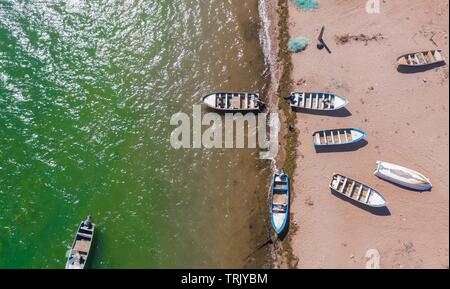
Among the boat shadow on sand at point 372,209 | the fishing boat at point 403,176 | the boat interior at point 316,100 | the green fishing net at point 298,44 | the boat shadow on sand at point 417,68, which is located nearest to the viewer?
the fishing boat at point 403,176

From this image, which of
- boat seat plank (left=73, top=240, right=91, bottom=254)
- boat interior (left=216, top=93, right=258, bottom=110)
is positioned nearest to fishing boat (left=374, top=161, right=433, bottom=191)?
boat interior (left=216, top=93, right=258, bottom=110)

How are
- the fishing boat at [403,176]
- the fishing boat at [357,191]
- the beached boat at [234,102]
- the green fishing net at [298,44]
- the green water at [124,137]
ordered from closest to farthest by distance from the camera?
the fishing boat at [403,176] < the fishing boat at [357,191] < the green water at [124,137] < the beached boat at [234,102] < the green fishing net at [298,44]

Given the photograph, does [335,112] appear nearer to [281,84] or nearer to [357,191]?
[281,84]

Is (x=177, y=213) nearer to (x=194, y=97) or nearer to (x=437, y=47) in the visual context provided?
(x=194, y=97)

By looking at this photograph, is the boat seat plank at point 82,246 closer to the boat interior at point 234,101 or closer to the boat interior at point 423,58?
the boat interior at point 234,101

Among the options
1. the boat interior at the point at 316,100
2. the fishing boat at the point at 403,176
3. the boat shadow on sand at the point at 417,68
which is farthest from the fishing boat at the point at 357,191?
the boat shadow on sand at the point at 417,68

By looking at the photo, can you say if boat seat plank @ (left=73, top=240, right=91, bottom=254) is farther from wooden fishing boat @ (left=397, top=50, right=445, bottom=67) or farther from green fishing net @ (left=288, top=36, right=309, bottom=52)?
wooden fishing boat @ (left=397, top=50, right=445, bottom=67)
